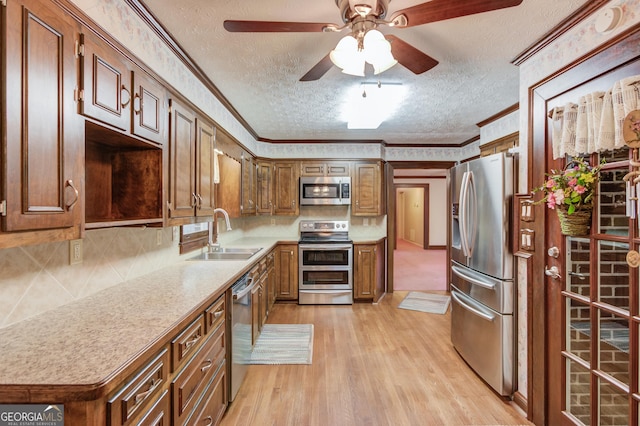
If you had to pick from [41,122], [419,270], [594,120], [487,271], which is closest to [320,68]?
[41,122]

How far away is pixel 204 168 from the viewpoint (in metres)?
2.39

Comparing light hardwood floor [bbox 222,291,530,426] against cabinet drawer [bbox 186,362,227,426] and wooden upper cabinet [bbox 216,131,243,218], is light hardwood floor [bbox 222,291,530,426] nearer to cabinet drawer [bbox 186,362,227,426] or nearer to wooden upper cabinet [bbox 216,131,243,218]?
cabinet drawer [bbox 186,362,227,426]

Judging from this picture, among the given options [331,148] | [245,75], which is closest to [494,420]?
[245,75]

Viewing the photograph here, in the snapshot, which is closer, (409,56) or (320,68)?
(409,56)

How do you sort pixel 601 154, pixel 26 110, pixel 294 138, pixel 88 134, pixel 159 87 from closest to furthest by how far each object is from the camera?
pixel 26 110 < pixel 88 134 < pixel 601 154 < pixel 159 87 < pixel 294 138

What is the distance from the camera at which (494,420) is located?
2.00 meters

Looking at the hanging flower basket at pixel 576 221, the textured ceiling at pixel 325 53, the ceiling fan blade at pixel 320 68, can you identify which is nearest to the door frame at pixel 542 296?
the hanging flower basket at pixel 576 221

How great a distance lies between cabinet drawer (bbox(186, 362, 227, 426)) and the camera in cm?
153

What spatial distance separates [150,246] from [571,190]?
2618 mm

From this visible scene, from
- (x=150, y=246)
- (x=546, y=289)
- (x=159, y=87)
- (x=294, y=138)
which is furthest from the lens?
(x=294, y=138)

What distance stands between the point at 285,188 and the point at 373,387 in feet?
9.92

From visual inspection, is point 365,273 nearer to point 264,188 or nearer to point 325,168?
point 325,168

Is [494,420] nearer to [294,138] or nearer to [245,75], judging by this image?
[245,75]

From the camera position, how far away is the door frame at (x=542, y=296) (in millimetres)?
1824
